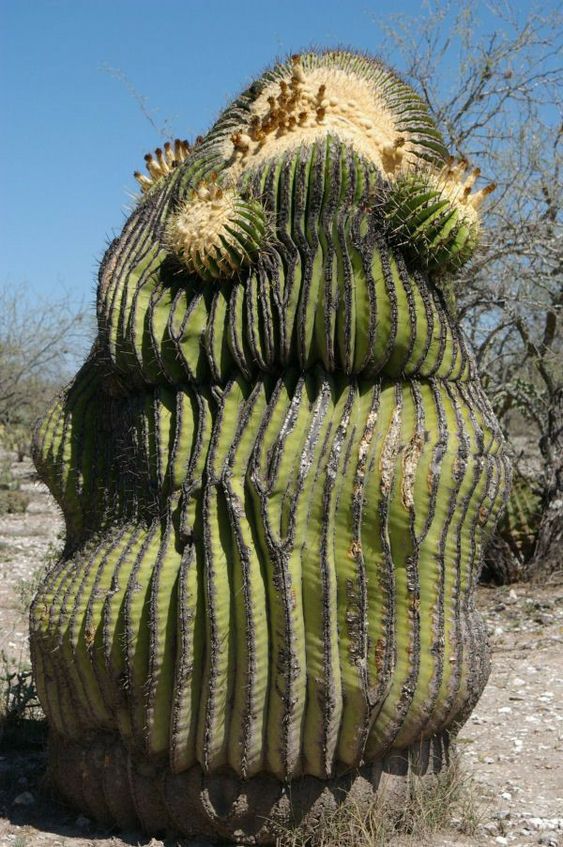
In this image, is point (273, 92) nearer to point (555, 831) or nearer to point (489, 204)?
point (555, 831)

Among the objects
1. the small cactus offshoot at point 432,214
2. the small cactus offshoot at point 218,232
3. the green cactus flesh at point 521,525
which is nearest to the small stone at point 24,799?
the small cactus offshoot at point 218,232

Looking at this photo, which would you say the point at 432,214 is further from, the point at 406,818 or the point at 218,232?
the point at 406,818

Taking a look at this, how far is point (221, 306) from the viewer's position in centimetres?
365

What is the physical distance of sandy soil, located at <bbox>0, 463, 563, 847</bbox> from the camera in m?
3.82

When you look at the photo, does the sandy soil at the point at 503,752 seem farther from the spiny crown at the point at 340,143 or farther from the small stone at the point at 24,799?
the spiny crown at the point at 340,143

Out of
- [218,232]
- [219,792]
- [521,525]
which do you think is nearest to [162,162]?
[218,232]

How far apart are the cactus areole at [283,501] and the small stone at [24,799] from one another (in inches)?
14.3

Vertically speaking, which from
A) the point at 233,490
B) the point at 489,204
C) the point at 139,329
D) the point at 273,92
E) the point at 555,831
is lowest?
the point at 555,831

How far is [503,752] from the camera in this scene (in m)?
4.95

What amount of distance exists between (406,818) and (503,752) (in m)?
1.43

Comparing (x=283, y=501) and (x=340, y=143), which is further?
(x=340, y=143)

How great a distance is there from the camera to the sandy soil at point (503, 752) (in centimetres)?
382

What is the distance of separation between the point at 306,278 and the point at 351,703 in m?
1.53

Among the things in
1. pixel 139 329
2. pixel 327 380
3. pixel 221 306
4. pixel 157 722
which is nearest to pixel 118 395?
pixel 139 329
